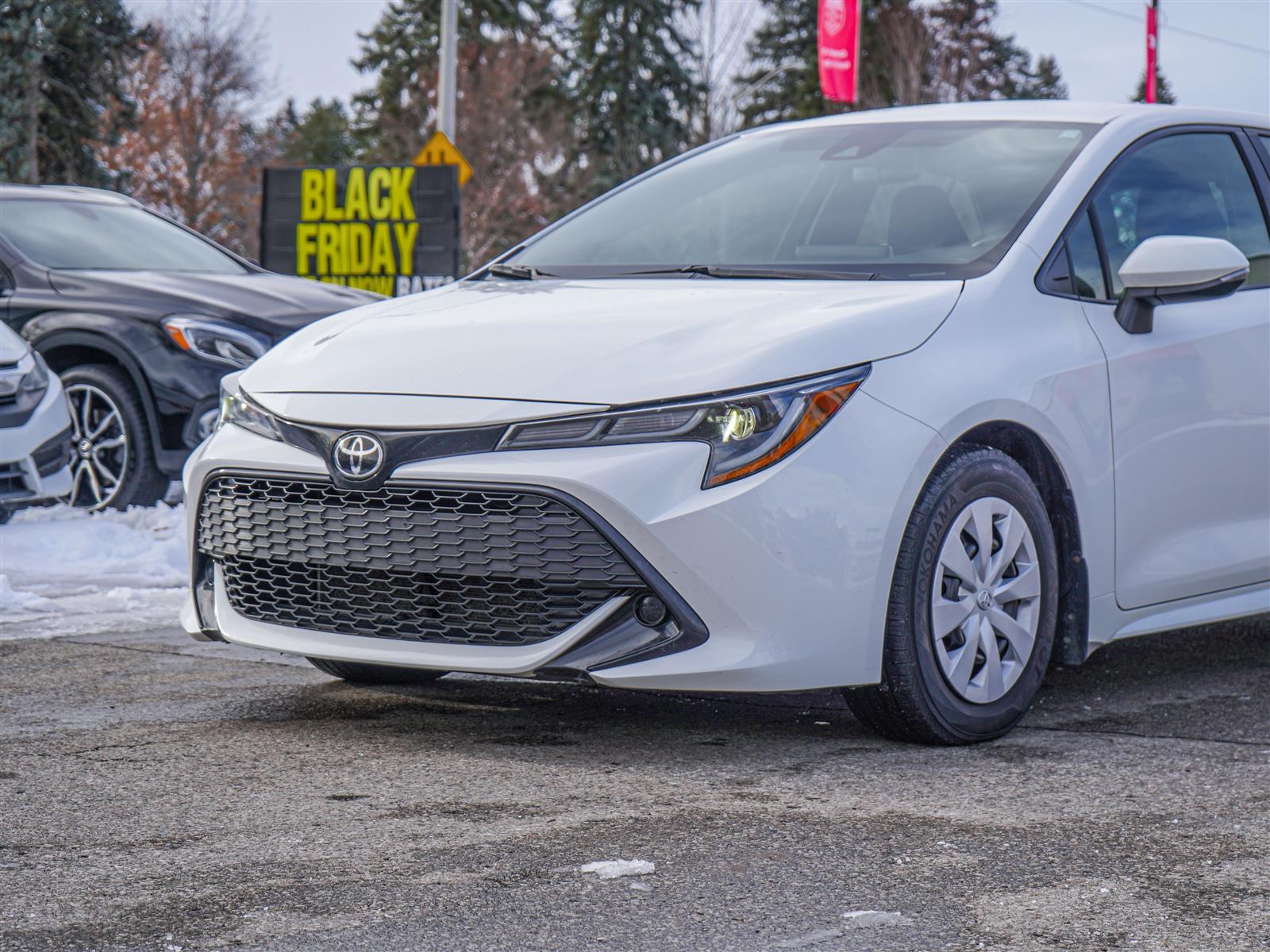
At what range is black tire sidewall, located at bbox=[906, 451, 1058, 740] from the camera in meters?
3.95


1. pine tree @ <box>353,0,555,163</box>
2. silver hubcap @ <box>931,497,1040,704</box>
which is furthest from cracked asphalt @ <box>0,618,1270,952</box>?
pine tree @ <box>353,0,555,163</box>

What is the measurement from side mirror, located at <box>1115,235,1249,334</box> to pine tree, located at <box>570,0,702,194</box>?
41.1 metres

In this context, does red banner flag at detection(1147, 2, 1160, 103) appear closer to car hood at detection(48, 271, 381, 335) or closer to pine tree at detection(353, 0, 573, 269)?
pine tree at detection(353, 0, 573, 269)

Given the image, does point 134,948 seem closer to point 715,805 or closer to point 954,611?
point 715,805

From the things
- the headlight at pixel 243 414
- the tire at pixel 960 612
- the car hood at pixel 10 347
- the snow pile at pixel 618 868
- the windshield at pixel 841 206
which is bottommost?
the snow pile at pixel 618 868

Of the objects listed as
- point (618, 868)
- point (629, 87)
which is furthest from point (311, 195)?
point (629, 87)

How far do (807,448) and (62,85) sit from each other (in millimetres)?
25202

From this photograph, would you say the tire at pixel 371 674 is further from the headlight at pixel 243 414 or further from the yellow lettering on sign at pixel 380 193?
the yellow lettering on sign at pixel 380 193

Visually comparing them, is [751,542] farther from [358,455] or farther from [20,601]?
[20,601]

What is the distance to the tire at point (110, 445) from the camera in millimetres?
8617

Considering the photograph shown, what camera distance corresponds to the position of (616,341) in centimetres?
392

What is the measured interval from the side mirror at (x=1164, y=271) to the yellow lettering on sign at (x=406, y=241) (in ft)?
36.8

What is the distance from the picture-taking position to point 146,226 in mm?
10172

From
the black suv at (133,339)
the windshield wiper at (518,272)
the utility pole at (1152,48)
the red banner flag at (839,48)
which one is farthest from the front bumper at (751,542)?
the utility pole at (1152,48)
